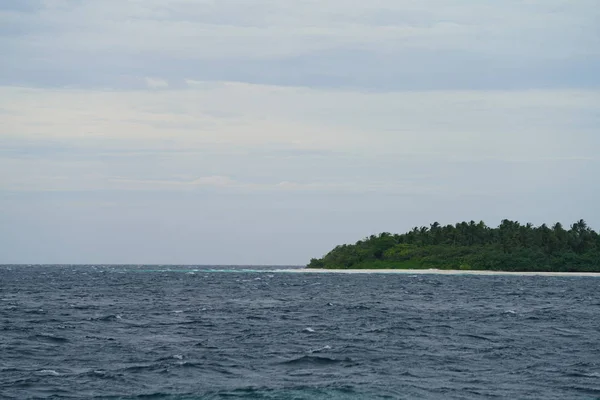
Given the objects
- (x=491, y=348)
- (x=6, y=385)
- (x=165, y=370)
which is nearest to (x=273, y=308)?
(x=491, y=348)

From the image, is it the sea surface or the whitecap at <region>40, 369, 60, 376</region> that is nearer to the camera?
the sea surface

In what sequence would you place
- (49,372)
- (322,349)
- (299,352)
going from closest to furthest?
(49,372) < (299,352) < (322,349)

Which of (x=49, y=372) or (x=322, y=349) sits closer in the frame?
(x=49, y=372)

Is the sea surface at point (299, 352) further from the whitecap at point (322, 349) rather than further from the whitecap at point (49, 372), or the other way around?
the whitecap at point (49, 372)

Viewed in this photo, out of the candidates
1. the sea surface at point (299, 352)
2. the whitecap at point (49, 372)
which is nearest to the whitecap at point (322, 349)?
the sea surface at point (299, 352)

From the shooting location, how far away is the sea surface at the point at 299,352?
107 ft

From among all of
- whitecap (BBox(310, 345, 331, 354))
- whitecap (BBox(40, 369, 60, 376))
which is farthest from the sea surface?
whitecap (BBox(40, 369, 60, 376))

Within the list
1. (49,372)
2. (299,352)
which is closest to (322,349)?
(299,352)

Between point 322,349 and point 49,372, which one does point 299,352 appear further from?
point 49,372

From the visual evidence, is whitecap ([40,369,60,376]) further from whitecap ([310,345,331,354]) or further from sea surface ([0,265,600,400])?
whitecap ([310,345,331,354])

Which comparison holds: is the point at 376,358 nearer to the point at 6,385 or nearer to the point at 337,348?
the point at 337,348

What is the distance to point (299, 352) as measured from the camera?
42719mm

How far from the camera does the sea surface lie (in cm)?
3266

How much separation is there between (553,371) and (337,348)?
1214 cm
